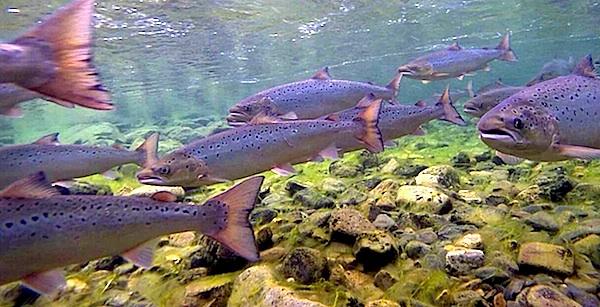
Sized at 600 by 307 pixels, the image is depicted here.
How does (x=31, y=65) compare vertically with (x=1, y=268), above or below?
above

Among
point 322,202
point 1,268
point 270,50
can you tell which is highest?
point 1,268

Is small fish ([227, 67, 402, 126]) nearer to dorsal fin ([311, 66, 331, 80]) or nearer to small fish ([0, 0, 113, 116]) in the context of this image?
dorsal fin ([311, 66, 331, 80])

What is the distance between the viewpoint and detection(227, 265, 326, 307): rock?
10.3 ft

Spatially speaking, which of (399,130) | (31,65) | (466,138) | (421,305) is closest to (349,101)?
(399,130)

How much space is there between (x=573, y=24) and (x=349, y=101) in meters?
37.7

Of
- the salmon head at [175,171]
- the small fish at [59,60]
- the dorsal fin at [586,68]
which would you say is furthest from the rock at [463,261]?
the small fish at [59,60]

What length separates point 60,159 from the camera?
17.2 ft

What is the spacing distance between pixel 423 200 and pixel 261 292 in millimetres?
2488

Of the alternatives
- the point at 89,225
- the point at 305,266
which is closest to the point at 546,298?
the point at 305,266

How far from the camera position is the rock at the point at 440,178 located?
6199mm

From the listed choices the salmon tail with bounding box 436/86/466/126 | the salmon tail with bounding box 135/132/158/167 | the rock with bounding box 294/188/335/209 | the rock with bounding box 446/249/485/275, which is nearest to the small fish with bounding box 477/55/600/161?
the rock with bounding box 446/249/485/275

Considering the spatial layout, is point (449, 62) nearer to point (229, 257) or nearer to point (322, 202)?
point (322, 202)

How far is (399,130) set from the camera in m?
5.66

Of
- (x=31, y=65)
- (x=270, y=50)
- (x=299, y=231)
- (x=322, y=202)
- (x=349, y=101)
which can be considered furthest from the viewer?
(x=270, y=50)
